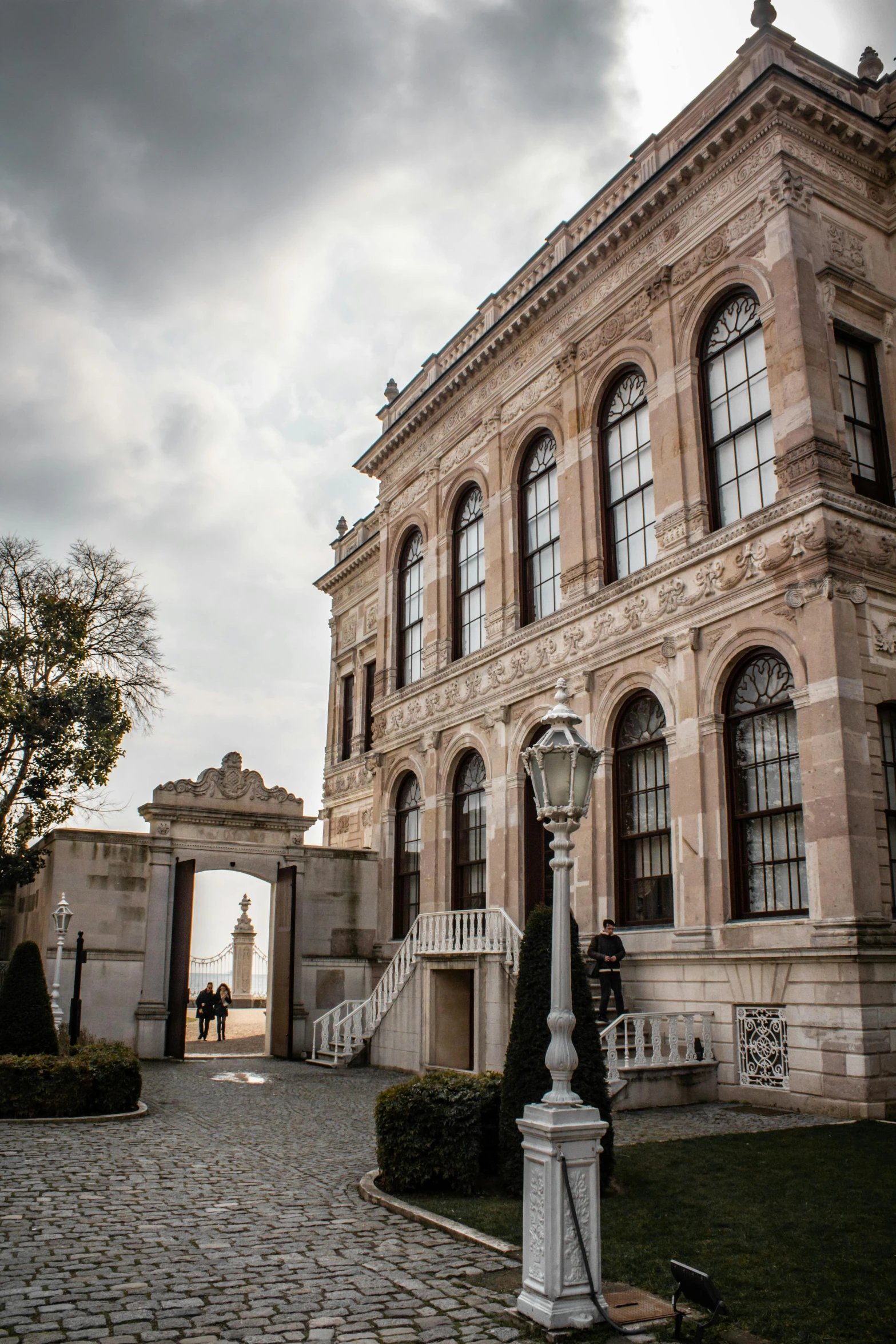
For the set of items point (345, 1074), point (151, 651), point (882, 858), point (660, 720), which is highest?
point (151, 651)

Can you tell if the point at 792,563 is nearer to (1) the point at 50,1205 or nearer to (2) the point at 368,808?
(1) the point at 50,1205

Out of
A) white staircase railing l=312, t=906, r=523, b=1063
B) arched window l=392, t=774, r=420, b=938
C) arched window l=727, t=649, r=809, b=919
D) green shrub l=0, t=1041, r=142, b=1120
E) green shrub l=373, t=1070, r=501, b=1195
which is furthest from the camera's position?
arched window l=392, t=774, r=420, b=938

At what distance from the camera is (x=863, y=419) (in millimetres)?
17266

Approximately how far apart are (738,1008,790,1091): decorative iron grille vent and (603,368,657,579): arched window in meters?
7.96

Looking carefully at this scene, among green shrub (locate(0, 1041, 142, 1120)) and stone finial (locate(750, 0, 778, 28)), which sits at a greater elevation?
stone finial (locate(750, 0, 778, 28))

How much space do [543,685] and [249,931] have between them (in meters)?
24.4

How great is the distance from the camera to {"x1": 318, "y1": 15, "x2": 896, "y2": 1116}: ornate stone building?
14.7 metres

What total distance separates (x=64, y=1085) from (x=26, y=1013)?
1960 millimetres

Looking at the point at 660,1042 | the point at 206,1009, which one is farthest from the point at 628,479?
the point at 206,1009

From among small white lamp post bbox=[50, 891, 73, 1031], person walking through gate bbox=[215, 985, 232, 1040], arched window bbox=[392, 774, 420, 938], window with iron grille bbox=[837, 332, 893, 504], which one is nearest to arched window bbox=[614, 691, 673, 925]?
window with iron grille bbox=[837, 332, 893, 504]

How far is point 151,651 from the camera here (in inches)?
1255

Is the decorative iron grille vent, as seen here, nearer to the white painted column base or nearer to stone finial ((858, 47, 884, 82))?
the white painted column base

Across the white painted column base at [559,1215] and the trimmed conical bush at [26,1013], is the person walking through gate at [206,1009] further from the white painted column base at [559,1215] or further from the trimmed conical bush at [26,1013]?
the white painted column base at [559,1215]

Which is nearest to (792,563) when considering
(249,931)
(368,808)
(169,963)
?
(169,963)
